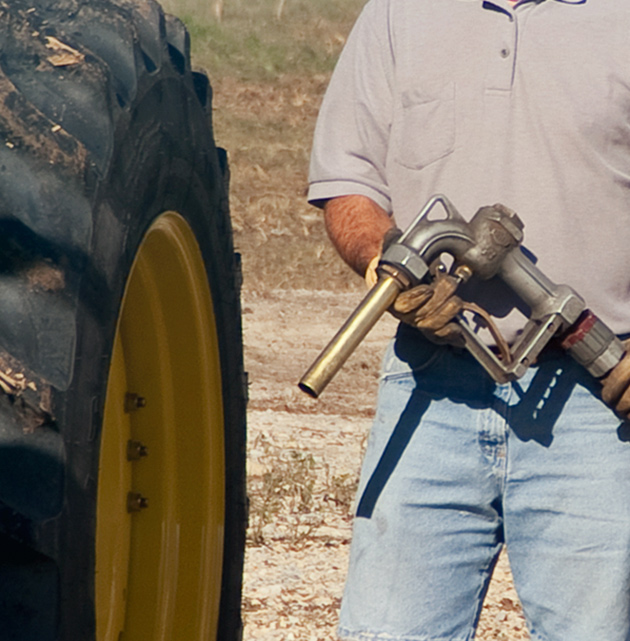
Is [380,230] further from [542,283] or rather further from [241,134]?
[241,134]

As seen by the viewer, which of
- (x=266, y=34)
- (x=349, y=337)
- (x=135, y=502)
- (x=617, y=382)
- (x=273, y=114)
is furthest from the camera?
(x=266, y=34)

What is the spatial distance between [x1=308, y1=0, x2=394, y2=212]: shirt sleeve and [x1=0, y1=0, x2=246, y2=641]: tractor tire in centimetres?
27

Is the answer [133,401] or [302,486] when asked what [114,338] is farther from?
[302,486]

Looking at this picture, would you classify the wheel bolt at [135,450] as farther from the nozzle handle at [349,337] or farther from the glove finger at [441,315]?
the glove finger at [441,315]

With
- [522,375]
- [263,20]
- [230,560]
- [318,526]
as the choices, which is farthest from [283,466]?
[263,20]

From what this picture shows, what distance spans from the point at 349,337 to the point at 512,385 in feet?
1.05

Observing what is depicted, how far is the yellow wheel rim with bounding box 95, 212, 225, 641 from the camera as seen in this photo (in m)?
2.48

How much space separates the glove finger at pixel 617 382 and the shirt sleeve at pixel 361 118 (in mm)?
507

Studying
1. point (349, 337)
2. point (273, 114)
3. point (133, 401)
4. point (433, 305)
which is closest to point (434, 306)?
point (433, 305)

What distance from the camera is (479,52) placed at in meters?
2.14

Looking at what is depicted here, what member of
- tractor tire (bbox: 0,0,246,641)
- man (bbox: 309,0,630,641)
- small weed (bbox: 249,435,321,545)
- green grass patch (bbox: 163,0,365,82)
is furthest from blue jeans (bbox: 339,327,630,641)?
green grass patch (bbox: 163,0,365,82)

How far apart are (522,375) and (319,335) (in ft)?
19.3

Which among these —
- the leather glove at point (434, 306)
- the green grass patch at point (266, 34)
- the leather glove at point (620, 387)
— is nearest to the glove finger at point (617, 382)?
the leather glove at point (620, 387)

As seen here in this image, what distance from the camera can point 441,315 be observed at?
2.01 metres
